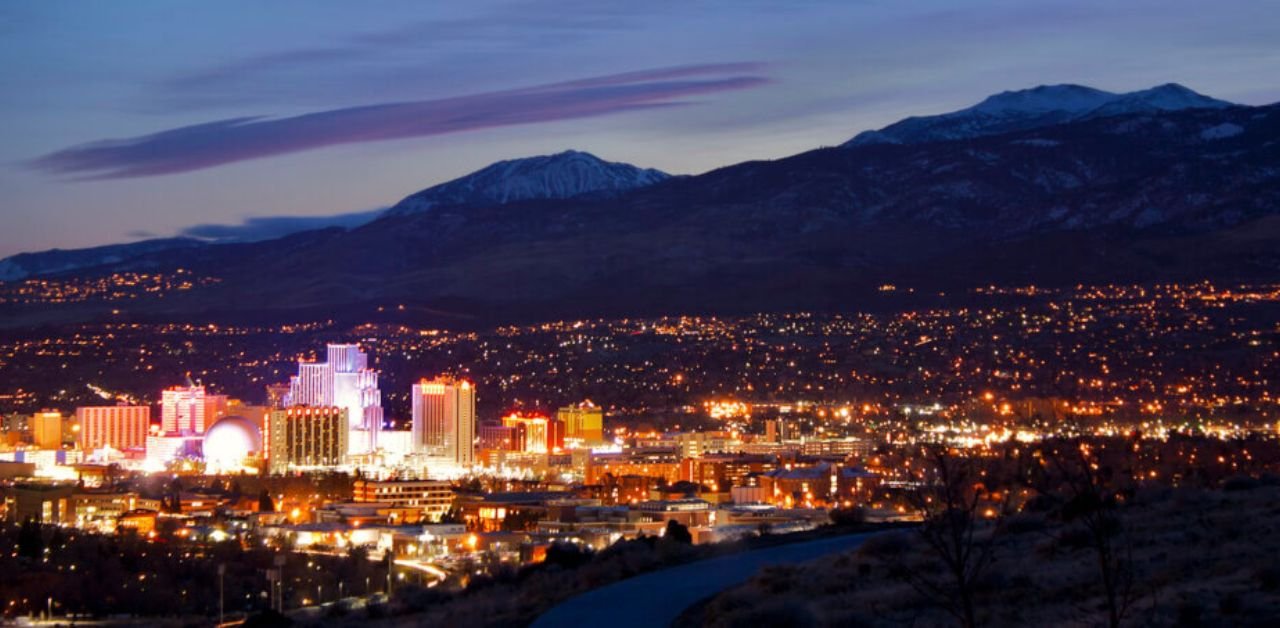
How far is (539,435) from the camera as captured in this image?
97562mm

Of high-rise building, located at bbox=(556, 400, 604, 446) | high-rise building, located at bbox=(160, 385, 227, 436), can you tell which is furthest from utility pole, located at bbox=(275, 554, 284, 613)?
high-rise building, located at bbox=(160, 385, 227, 436)

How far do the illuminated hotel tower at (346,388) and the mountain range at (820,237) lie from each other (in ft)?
58.5

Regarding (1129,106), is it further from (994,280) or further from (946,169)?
(994,280)

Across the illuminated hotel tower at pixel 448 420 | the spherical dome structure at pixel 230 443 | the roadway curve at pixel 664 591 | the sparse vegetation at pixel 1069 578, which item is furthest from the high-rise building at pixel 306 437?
the sparse vegetation at pixel 1069 578

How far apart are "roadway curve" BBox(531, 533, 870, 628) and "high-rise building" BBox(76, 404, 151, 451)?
9365 centimetres

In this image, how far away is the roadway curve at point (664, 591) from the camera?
16828 mm

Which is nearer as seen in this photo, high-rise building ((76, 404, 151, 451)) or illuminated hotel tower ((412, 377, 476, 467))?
illuminated hotel tower ((412, 377, 476, 467))

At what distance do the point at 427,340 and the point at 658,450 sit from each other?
4409 cm

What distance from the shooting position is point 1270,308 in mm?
88125

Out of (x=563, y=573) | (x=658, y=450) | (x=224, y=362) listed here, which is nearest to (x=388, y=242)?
(x=224, y=362)

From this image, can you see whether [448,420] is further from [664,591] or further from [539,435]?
[664,591]

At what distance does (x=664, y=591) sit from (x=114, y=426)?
330 feet

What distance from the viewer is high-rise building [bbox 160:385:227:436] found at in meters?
110

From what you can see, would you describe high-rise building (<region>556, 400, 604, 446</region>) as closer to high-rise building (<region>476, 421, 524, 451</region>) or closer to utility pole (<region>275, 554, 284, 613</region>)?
high-rise building (<region>476, 421, 524, 451</region>)
